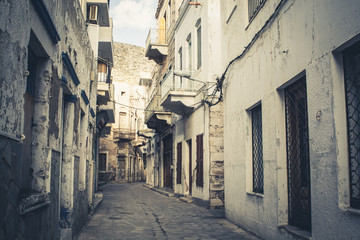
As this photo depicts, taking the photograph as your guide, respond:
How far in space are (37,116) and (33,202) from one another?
3.69ft

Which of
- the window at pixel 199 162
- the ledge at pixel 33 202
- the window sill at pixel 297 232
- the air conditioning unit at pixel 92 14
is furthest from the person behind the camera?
the air conditioning unit at pixel 92 14

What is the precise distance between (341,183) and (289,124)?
2131 millimetres

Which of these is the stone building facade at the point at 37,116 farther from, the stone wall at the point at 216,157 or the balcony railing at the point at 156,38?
the balcony railing at the point at 156,38

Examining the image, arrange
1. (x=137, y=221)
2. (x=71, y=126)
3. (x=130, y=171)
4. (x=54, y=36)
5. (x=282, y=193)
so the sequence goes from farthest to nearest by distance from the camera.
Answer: (x=130, y=171)
(x=137, y=221)
(x=71, y=126)
(x=282, y=193)
(x=54, y=36)

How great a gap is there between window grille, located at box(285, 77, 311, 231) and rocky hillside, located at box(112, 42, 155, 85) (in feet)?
113

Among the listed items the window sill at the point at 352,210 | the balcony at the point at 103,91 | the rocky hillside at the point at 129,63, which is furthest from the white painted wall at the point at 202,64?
the rocky hillside at the point at 129,63

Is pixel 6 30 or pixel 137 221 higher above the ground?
pixel 6 30

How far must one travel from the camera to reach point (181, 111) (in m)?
16.9

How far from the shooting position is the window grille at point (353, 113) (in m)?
4.13

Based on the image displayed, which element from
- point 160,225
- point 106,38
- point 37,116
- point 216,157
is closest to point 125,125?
point 106,38

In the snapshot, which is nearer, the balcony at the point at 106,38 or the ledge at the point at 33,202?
the ledge at the point at 33,202

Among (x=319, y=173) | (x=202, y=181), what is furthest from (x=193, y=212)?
(x=319, y=173)

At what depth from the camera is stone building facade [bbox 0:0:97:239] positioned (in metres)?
2.85

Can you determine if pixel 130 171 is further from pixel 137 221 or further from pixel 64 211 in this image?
pixel 64 211
